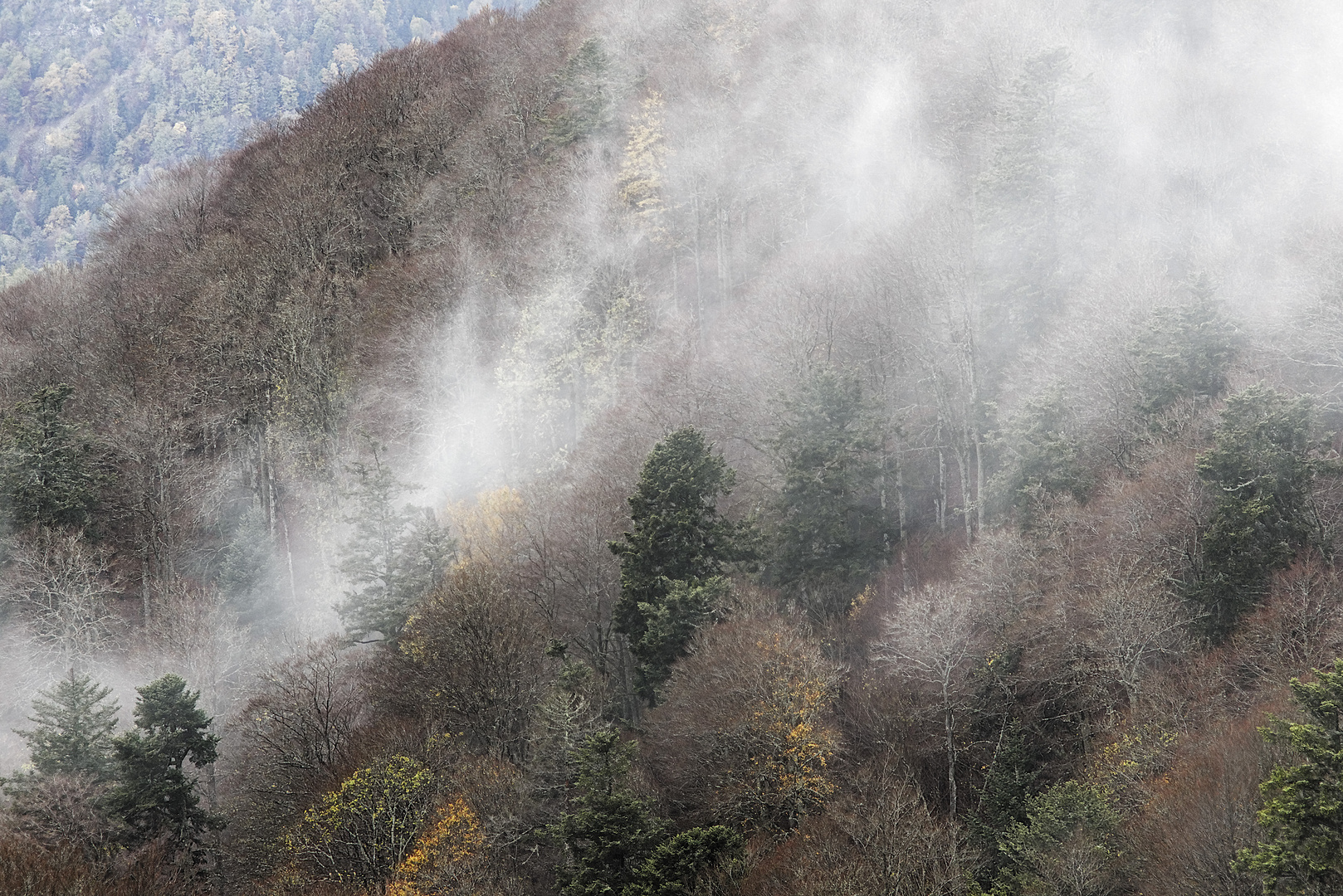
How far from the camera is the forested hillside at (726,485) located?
22828mm

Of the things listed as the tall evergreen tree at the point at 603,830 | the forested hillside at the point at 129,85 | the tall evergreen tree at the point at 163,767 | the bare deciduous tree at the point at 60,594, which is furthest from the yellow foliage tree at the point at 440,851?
the forested hillside at the point at 129,85

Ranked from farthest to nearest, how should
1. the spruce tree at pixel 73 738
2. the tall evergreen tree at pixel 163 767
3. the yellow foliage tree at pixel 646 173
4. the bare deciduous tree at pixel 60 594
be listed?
the yellow foliage tree at pixel 646 173 → the bare deciduous tree at pixel 60 594 → the spruce tree at pixel 73 738 → the tall evergreen tree at pixel 163 767

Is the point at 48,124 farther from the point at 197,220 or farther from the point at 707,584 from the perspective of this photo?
the point at 707,584

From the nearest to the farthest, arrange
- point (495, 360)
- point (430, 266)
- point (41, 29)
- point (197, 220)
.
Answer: point (495, 360)
point (430, 266)
point (197, 220)
point (41, 29)

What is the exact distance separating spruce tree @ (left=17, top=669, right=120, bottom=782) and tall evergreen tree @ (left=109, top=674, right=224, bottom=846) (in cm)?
78

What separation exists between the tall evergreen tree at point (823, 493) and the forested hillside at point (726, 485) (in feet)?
0.68

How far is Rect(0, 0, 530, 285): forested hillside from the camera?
114 m

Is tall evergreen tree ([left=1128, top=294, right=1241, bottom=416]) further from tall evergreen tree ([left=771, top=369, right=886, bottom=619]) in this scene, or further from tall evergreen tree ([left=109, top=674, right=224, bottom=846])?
tall evergreen tree ([left=109, top=674, right=224, bottom=846])

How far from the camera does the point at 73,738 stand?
91.1ft

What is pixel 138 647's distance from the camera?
38156 millimetres

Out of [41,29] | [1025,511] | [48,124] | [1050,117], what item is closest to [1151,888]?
[1025,511]

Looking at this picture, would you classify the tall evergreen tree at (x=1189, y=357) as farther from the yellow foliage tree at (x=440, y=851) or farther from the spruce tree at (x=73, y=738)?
the spruce tree at (x=73, y=738)

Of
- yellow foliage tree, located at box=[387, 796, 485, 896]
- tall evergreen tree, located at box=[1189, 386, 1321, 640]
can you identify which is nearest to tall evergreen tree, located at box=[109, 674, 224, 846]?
yellow foliage tree, located at box=[387, 796, 485, 896]

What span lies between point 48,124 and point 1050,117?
12717cm
